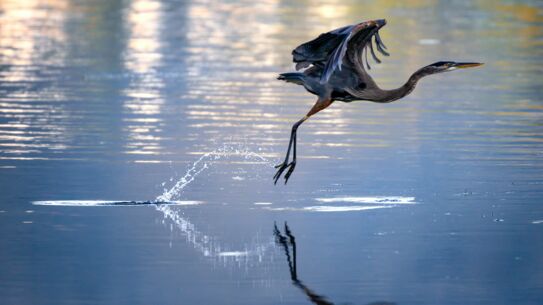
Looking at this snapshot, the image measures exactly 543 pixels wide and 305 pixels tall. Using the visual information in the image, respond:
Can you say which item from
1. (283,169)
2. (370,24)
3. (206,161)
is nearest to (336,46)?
(370,24)

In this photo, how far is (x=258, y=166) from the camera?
49.3 feet

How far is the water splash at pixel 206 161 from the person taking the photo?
13375 mm

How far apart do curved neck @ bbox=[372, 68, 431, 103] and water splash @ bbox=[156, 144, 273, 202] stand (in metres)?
1.86

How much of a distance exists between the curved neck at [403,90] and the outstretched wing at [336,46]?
Result: 324 mm

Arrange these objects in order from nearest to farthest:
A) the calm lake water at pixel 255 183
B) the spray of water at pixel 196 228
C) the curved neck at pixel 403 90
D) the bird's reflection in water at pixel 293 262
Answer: the bird's reflection in water at pixel 293 262 → the calm lake water at pixel 255 183 → the spray of water at pixel 196 228 → the curved neck at pixel 403 90

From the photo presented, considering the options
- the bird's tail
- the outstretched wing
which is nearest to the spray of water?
the bird's tail

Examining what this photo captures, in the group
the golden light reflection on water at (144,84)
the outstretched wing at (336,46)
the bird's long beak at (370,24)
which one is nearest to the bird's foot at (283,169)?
the outstretched wing at (336,46)

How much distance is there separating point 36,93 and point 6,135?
14.5 ft

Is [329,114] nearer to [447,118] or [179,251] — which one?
[447,118]

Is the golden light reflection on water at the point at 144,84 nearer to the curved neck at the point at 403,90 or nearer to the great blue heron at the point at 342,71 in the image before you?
the great blue heron at the point at 342,71

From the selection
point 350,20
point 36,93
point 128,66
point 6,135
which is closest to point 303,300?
point 6,135

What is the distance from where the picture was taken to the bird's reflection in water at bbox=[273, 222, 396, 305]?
9.37m

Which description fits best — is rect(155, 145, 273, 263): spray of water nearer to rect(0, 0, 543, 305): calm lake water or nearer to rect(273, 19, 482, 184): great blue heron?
rect(0, 0, 543, 305): calm lake water

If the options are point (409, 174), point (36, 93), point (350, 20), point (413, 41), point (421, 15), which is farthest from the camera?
point (421, 15)
